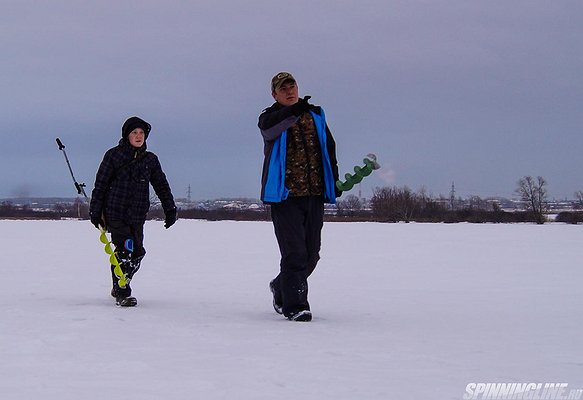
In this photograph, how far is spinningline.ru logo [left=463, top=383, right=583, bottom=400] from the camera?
2855 millimetres

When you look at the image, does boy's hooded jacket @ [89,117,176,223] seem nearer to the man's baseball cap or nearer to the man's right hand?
the man's right hand

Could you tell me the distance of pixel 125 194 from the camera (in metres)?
5.89

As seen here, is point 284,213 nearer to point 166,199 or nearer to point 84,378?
Answer: point 166,199

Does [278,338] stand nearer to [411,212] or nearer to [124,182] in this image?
[124,182]

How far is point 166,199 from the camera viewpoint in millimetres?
6164

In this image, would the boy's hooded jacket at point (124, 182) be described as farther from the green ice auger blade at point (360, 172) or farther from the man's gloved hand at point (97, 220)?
the green ice auger blade at point (360, 172)

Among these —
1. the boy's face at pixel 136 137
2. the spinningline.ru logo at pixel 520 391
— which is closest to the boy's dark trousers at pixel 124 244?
the boy's face at pixel 136 137

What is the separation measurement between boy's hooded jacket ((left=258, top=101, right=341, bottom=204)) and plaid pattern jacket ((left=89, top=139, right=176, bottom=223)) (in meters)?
1.27

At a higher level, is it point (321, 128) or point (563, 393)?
point (321, 128)

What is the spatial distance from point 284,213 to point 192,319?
1.00 m

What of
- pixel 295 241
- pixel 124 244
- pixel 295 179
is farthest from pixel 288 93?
pixel 124 244

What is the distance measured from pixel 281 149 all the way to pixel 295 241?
0.69m

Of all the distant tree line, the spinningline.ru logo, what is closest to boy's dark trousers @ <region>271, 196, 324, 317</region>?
the spinningline.ru logo

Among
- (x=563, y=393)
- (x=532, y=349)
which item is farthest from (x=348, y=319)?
(x=563, y=393)
